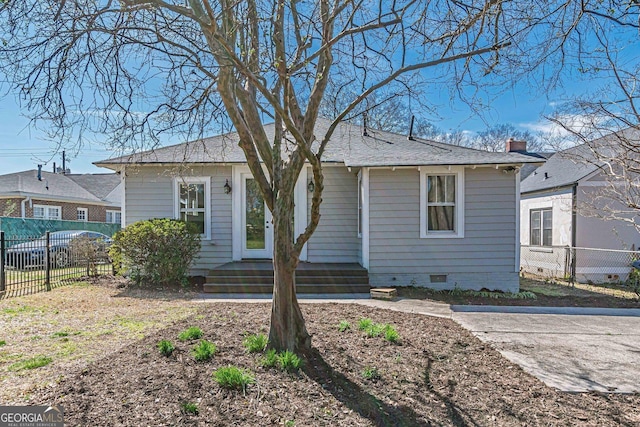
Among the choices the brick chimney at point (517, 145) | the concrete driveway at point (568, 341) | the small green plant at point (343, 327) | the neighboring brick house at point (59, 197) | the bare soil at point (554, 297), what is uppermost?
the brick chimney at point (517, 145)

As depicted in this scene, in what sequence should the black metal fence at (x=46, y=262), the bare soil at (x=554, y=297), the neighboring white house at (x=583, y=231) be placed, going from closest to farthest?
the bare soil at (x=554, y=297)
the black metal fence at (x=46, y=262)
the neighboring white house at (x=583, y=231)

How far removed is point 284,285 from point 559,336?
4.03 meters

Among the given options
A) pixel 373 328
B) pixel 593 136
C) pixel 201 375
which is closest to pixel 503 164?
pixel 593 136

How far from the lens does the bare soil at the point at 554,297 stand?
7.64 m

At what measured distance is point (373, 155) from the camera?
9.12 metres

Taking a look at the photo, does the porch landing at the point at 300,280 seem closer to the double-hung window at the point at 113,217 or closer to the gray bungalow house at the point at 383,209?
the gray bungalow house at the point at 383,209

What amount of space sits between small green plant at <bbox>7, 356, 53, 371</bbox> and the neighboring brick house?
16.0 metres

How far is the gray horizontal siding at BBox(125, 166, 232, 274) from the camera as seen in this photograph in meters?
9.63

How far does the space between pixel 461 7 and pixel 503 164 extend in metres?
4.93

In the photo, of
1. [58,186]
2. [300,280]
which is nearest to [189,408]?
[300,280]

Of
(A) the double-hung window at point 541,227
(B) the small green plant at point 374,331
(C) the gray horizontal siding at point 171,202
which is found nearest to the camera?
(B) the small green plant at point 374,331

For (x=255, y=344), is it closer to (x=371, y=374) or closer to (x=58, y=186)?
(x=371, y=374)

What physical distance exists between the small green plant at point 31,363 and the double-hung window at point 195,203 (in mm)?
5728

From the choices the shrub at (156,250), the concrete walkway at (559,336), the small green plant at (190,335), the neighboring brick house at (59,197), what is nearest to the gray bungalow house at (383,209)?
the shrub at (156,250)
